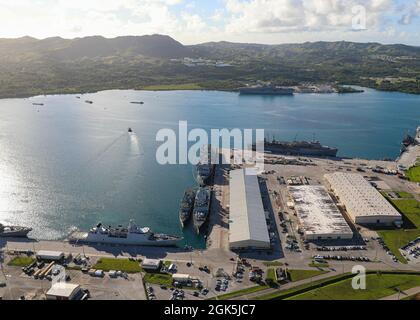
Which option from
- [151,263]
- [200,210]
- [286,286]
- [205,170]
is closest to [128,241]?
[151,263]

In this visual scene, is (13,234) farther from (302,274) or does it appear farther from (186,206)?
(302,274)

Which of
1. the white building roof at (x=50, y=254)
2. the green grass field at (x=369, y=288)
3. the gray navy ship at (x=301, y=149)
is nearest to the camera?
the green grass field at (x=369, y=288)

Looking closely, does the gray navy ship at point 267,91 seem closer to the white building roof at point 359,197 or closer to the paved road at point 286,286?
the white building roof at point 359,197

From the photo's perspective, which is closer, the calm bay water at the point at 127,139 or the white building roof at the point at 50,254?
the white building roof at the point at 50,254

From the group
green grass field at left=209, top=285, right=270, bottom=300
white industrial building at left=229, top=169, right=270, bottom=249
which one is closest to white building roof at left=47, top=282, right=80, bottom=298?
green grass field at left=209, top=285, right=270, bottom=300

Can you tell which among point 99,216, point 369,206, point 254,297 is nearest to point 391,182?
point 369,206

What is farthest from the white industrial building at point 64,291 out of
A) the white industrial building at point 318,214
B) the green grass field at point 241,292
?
the white industrial building at point 318,214

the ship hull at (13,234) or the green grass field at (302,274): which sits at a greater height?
the ship hull at (13,234)
